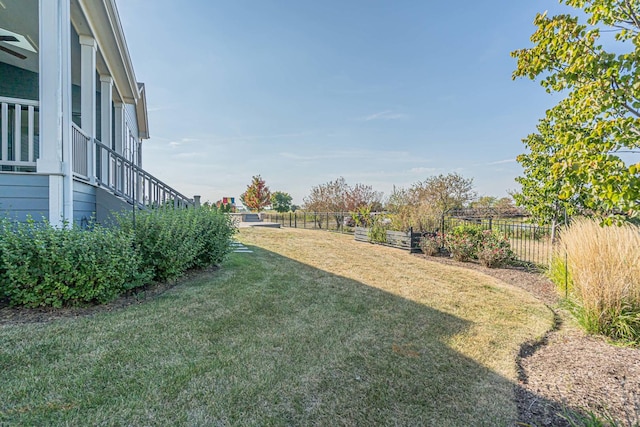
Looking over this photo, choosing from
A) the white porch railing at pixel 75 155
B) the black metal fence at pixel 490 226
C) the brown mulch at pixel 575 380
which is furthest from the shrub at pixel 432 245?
the white porch railing at pixel 75 155

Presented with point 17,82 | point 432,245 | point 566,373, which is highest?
point 17,82

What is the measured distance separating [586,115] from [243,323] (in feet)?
15.3

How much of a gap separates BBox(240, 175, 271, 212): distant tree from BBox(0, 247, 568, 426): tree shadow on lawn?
30376 mm

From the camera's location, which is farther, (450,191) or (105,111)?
(450,191)

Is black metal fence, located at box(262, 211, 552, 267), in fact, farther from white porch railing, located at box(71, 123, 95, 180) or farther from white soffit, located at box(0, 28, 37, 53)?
white soffit, located at box(0, 28, 37, 53)

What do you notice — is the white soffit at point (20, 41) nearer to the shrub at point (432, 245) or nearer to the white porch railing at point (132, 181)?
the white porch railing at point (132, 181)

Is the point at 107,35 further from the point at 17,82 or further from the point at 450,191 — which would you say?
the point at 450,191

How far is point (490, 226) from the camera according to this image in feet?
28.5

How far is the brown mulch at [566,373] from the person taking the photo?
224 centimetres

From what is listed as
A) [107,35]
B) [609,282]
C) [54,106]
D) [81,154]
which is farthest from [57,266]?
[609,282]

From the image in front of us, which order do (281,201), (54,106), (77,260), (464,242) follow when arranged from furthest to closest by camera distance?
(281,201) → (464,242) → (54,106) → (77,260)

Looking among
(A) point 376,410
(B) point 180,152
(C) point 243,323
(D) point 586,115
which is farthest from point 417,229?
(B) point 180,152

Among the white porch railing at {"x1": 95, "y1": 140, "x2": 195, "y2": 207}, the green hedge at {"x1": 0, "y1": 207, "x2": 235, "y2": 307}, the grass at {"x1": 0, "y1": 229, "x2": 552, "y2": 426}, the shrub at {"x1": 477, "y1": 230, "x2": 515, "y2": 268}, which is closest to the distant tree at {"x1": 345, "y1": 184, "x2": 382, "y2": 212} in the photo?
the shrub at {"x1": 477, "y1": 230, "x2": 515, "y2": 268}

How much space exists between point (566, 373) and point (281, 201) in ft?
122
